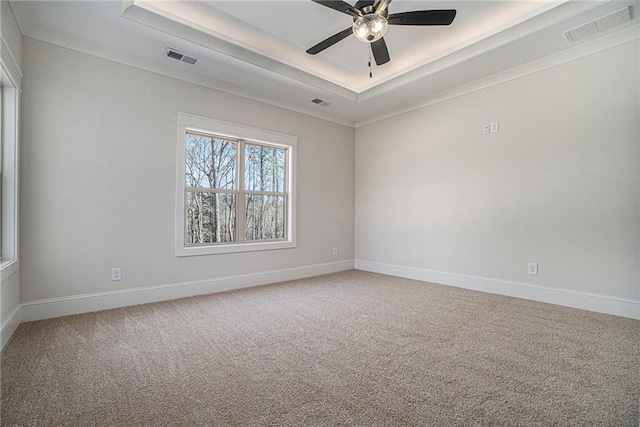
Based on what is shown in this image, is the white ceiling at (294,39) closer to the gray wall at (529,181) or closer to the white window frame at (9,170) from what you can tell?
the gray wall at (529,181)

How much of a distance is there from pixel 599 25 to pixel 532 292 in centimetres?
274

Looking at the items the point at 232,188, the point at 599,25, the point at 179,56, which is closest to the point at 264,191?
the point at 232,188

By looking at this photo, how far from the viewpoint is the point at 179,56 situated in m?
3.28

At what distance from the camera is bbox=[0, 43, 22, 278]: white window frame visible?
8.27 feet

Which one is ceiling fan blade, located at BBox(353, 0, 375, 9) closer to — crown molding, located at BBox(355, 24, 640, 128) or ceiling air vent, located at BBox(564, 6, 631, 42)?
ceiling air vent, located at BBox(564, 6, 631, 42)

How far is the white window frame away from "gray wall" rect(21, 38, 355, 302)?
191 millimetres

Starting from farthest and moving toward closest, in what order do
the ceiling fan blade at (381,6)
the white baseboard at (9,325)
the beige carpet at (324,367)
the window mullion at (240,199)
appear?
the window mullion at (240,199) < the ceiling fan blade at (381,6) < the white baseboard at (9,325) < the beige carpet at (324,367)

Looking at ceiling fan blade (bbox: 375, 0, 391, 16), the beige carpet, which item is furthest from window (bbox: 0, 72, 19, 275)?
ceiling fan blade (bbox: 375, 0, 391, 16)

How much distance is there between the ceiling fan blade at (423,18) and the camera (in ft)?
7.99

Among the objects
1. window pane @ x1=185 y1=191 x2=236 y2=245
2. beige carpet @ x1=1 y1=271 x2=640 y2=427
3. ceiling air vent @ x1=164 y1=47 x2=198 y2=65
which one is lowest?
beige carpet @ x1=1 y1=271 x2=640 y2=427

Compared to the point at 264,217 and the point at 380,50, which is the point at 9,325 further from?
the point at 380,50

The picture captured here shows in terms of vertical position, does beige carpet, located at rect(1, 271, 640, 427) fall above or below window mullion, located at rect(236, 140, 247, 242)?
below

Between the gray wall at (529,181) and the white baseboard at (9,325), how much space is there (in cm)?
445

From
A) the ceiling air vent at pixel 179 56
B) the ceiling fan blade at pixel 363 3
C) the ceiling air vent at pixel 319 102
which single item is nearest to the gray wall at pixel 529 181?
the ceiling air vent at pixel 319 102
